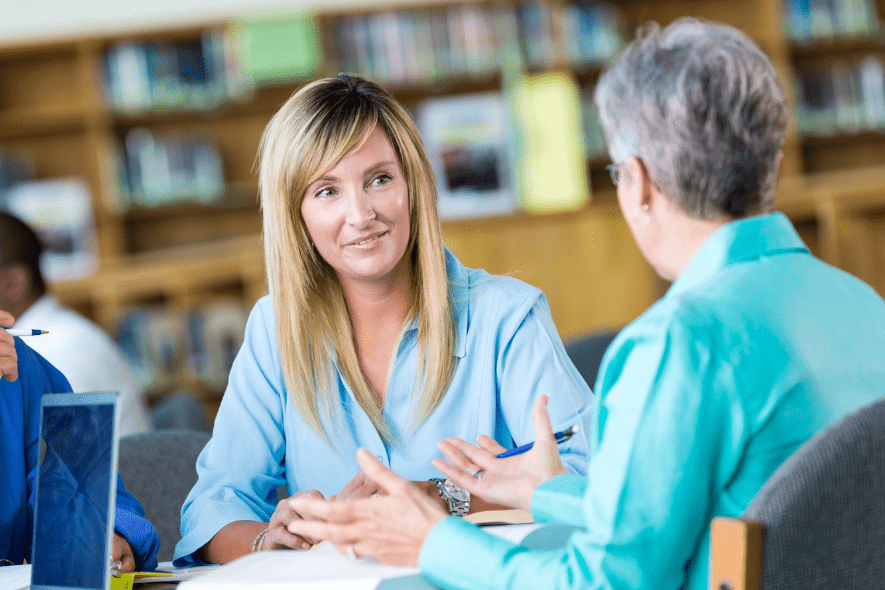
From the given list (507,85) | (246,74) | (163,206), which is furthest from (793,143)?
(163,206)

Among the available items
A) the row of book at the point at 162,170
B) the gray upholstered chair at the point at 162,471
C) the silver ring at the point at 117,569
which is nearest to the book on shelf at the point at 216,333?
the row of book at the point at 162,170

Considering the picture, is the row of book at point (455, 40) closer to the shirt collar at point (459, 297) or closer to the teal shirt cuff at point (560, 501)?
the shirt collar at point (459, 297)

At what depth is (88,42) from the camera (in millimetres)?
4578

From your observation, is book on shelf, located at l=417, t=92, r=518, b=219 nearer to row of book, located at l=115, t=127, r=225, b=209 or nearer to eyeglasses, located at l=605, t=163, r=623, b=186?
row of book, located at l=115, t=127, r=225, b=209

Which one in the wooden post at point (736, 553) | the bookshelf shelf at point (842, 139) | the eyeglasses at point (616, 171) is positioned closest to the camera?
the wooden post at point (736, 553)

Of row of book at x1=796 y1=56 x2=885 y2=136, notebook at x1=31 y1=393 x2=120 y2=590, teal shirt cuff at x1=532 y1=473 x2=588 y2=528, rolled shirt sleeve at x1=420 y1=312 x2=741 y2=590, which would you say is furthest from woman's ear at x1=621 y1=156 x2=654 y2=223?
row of book at x1=796 y1=56 x2=885 y2=136

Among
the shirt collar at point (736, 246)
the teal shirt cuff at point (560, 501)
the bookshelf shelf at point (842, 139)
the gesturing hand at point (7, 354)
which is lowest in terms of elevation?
the teal shirt cuff at point (560, 501)

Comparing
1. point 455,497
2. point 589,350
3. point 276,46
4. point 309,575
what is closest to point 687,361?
point 309,575

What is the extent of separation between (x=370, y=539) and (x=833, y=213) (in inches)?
143

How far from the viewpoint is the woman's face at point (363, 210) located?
57.4 inches

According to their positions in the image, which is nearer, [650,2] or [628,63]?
[628,63]

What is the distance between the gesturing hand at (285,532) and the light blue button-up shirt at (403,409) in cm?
19

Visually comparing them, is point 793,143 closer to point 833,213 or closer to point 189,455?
point 833,213

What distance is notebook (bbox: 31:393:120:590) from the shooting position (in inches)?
35.4
